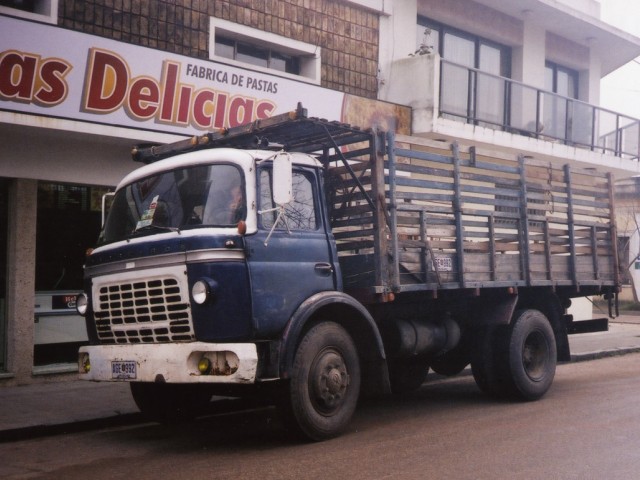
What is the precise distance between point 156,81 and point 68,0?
1.49m

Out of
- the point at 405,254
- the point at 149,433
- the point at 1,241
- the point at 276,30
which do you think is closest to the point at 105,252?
the point at 149,433

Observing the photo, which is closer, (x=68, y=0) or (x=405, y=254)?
(x=405, y=254)

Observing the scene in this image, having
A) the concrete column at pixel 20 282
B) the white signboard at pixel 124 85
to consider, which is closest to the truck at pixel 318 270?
the white signboard at pixel 124 85

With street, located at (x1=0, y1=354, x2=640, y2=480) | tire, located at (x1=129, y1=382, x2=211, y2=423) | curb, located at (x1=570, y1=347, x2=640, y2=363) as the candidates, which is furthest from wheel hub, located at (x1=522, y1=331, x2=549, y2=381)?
curb, located at (x1=570, y1=347, x2=640, y2=363)

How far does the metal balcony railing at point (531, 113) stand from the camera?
15.5m

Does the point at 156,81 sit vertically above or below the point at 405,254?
above

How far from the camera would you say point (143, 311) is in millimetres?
6809

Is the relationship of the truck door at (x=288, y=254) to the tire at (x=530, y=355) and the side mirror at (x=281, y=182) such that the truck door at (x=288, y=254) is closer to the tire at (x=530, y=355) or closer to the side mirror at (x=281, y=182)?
the side mirror at (x=281, y=182)

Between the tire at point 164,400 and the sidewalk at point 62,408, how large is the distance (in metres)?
0.45

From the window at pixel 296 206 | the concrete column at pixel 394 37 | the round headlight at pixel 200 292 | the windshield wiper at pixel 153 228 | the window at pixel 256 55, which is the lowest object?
the round headlight at pixel 200 292

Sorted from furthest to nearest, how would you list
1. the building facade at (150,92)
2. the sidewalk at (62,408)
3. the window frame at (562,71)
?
the window frame at (562,71), the building facade at (150,92), the sidewalk at (62,408)

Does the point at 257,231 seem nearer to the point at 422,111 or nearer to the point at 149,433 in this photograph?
the point at 149,433

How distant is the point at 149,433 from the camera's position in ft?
25.4

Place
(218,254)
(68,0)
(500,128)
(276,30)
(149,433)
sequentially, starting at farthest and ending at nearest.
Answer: (500,128), (276,30), (68,0), (149,433), (218,254)
